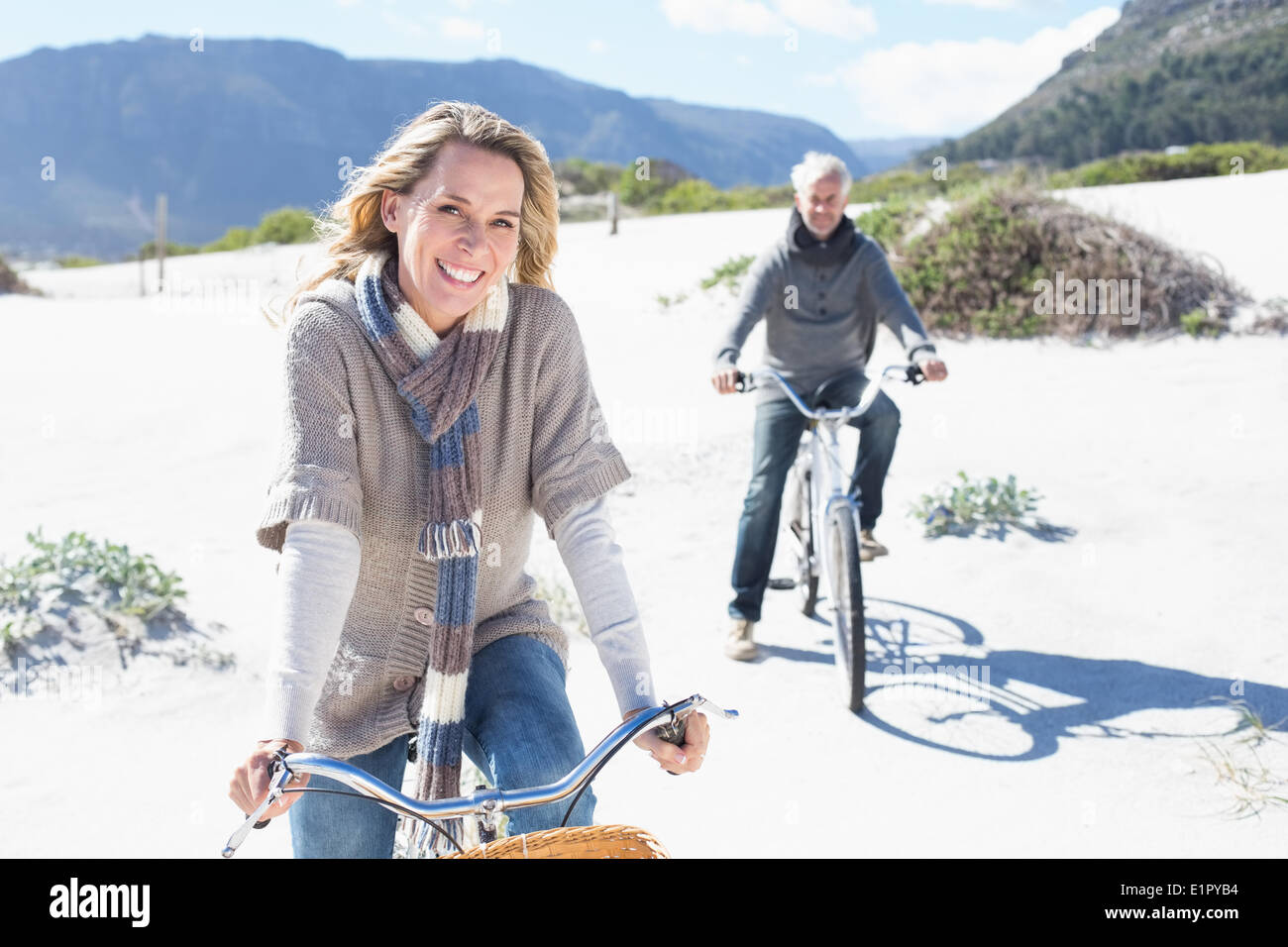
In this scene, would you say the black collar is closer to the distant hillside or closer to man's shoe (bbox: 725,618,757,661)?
man's shoe (bbox: 725,618,757,661)

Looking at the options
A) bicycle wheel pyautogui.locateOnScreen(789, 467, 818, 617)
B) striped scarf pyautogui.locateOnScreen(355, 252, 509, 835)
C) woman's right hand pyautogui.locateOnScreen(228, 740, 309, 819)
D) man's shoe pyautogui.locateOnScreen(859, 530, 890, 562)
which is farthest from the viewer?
man's shoe pyautogui.locateOnScreen(859, 530, 890, 562)

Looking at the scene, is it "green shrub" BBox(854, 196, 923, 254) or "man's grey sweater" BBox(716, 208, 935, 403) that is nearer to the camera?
"man's grey sweater" BBox(716, 208, 935, 403)

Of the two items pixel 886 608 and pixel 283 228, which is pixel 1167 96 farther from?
pixel 886 608

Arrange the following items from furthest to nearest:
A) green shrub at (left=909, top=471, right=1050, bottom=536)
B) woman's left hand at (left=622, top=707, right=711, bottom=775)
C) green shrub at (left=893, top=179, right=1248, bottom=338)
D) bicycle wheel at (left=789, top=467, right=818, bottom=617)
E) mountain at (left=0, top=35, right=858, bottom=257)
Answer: mountain at (left=0, top=35, right=858, bottom=257) → green shrub at (left=893, top=179, right=1248, bottom=338) → green shrub at (left=909, top=471, right=1050, bottom=536) → bicycle wheel at (left=789, top=467, right=818, bottom=617) → woman's left hand at (left=622, top=707, right=711, bottom=775)

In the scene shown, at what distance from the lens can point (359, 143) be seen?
16875 centimetres

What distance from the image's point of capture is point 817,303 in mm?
5152

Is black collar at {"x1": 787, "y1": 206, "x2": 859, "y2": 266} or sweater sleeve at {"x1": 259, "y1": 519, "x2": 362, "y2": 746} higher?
black collar at {"x1": 787, "y1": 206, "x2": 859, "y2": 266}

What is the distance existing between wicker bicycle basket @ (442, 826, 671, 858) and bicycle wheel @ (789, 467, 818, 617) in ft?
12.1

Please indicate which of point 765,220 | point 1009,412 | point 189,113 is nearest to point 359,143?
point 189,113

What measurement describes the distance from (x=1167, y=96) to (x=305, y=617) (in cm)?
6065

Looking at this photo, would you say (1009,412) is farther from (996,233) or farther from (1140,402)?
(996,233)

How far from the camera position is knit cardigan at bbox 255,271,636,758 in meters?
2.04

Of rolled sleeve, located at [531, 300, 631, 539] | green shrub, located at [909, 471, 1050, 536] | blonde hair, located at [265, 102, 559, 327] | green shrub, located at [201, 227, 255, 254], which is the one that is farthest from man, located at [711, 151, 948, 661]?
green shrub, located at [201, 227, 255, 254]

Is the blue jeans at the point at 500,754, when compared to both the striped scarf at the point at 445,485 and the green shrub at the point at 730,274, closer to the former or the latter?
the striped scarf at the point at 445,485
